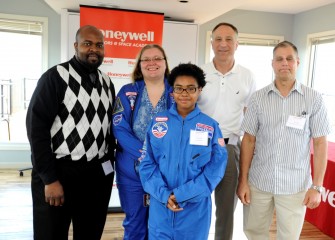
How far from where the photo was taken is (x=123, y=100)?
1896mm

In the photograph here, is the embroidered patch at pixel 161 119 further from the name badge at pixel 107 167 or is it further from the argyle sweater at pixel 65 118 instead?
the name badge at pixel 107 167

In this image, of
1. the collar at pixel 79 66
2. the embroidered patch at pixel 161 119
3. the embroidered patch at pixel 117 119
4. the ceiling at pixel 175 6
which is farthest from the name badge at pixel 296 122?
the ceiling at pixel 175 6

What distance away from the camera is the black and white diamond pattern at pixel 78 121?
5.66 feet

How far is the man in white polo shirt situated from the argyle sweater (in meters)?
0.75

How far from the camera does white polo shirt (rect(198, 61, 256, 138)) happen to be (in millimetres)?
2029

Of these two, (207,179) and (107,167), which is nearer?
(207,179)

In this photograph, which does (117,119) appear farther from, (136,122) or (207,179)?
(207,179)

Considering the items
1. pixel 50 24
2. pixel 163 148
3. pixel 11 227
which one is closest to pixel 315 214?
pixel 163 148

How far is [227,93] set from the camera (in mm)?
2035

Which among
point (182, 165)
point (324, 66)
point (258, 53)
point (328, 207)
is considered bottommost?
point (328, 207)

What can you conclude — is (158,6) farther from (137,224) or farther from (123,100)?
(137,224)

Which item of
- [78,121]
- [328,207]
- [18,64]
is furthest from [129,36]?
[328,207]

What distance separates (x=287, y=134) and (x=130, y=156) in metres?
0.96

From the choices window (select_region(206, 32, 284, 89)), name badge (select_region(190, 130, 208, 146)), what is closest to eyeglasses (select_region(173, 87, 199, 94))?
name badge (select_region(190, 130, 208, 146))
